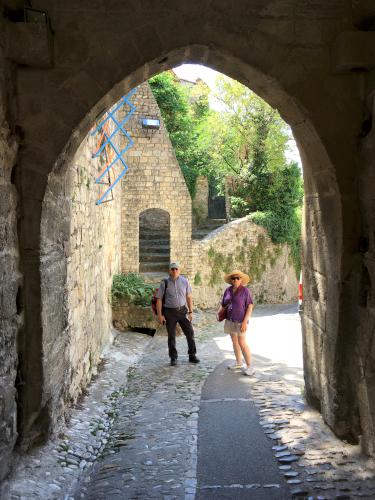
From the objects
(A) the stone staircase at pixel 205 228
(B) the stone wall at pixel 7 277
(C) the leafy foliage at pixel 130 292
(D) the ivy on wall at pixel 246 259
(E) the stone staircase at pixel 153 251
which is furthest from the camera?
(A) the stone staircase at pixel 205 228

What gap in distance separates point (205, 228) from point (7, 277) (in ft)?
52.2

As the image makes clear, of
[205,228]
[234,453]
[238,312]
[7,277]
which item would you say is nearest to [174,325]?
[238,312]

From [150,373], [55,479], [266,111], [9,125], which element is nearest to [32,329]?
[55,479]

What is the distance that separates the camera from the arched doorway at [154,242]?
15094 millimetres

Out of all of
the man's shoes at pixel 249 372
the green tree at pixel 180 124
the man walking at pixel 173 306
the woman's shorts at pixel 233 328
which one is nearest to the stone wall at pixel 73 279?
the man walking at pixel 173 306

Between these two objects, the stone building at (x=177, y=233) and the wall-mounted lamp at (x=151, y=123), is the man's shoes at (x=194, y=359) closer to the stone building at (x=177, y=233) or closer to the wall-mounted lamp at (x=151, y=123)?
the stone building at (x=177, y=233)

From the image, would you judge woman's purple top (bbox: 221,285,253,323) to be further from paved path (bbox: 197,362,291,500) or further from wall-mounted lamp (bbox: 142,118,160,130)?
wall-mounted lamp (bbox: 142,118,160,130)

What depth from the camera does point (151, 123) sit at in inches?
559

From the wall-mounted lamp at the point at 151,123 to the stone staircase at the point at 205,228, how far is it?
14.6 ft

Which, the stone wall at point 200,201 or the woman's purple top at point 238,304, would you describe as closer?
the woman's purple top at point 238,304

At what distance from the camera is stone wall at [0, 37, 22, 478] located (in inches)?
119

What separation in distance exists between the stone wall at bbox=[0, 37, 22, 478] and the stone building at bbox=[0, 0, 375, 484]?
2cm

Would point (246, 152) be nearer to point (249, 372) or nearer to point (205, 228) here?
point (205, 228)

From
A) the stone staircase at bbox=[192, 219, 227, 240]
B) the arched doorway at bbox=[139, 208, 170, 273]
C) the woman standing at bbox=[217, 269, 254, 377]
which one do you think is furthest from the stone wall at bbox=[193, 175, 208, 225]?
the woman standing at bbox=[217, 269, 254, 377]
